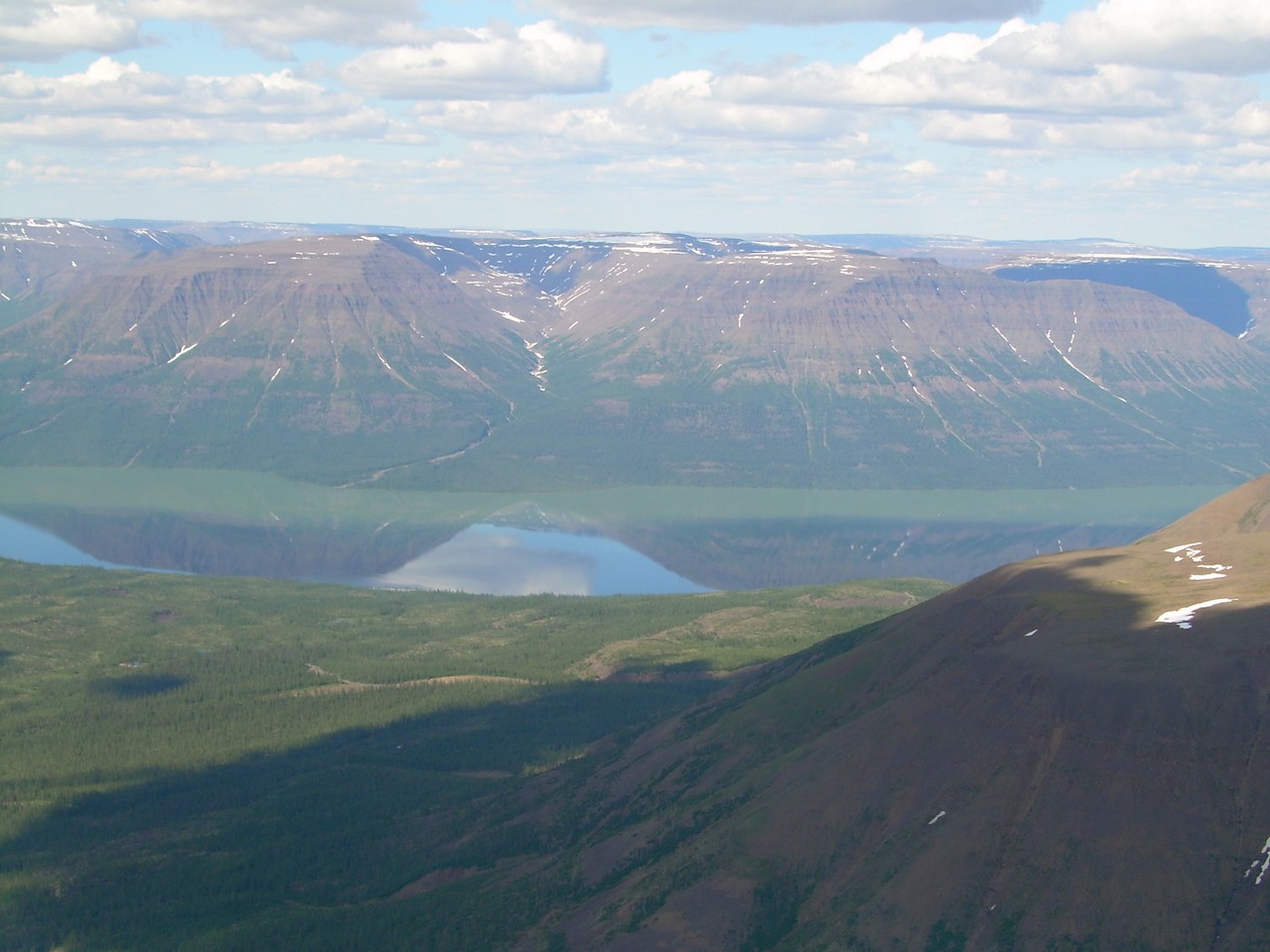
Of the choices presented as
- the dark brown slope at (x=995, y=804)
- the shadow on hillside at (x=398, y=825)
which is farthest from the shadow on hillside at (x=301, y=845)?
the dark brown slope at (x=995, y=804)

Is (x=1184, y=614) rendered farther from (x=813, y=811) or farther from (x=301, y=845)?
(x=301, y=845)

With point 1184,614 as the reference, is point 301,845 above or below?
below

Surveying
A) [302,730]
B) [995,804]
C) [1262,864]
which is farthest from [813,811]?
[302,730]

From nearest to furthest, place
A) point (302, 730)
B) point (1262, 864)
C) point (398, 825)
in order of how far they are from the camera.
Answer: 1. point (1262, 864)
2. point (398, 825)
3. point (302, 730)

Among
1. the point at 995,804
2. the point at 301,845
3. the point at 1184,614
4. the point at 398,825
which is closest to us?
the point at 995,804

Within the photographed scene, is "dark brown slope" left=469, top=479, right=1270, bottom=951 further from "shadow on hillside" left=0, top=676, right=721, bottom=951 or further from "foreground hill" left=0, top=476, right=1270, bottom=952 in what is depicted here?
"shadow on hillside" left=0, top=676, right=721, bottom=951

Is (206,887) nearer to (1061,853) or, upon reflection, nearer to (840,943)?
(840,943)

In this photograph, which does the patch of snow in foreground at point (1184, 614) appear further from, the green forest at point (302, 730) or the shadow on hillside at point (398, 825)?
the green forest at point (302, 730)
